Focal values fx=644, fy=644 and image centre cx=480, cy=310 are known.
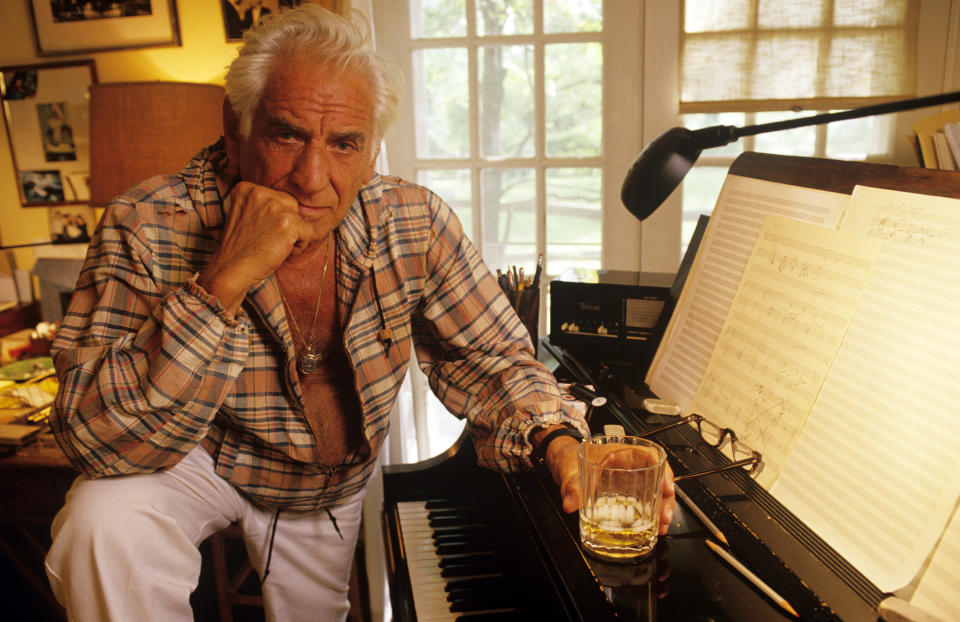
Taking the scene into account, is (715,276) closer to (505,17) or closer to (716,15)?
(716,15)

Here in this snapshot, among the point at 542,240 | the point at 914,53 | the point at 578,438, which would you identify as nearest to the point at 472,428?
the point at 578,438

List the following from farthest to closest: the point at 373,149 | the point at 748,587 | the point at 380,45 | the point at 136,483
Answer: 1. the point at 380,45
2. the point at 373,149
3. the point at 136,483
4. the point at 748,587

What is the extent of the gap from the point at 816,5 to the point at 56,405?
6.96 ft

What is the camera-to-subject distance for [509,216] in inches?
90.7

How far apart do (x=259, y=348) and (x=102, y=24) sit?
180 cm

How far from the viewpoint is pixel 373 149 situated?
126 centimetres

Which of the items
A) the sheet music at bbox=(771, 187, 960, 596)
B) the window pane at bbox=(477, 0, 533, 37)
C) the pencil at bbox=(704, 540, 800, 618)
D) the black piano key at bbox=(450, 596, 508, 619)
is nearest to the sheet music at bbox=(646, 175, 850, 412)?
the sheet music at bbox=(771, 187, 960, 596)

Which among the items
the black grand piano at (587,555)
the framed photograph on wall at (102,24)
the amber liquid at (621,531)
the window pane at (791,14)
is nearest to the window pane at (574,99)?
the window pane at (791,14)

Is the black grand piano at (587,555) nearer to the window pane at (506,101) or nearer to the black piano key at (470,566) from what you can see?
the black piano key at (470,566)

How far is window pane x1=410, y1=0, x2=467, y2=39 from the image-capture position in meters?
2.16

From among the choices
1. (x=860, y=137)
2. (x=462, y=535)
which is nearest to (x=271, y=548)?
(x=462, y=535)

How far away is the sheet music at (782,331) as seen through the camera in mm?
748

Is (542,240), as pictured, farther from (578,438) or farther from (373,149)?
(578,438)

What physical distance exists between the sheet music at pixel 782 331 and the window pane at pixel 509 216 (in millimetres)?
1412
